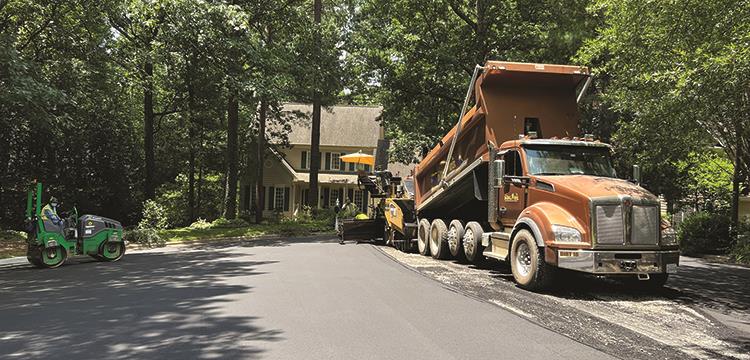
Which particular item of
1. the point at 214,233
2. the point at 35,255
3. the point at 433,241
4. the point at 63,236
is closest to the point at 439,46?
the point at 433,241

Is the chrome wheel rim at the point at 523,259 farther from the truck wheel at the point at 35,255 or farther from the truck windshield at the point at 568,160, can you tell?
the truck wheel at the point at 35,255

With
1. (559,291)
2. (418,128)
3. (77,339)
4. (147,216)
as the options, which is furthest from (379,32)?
(77,339)

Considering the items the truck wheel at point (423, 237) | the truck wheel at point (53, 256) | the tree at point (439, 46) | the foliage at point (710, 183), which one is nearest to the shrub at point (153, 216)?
the truck wheel at point (53, 256)

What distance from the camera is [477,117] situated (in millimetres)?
11797

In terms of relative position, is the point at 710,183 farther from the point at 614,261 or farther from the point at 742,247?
the point at 614,261

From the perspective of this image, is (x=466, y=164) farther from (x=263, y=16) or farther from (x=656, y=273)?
(x=263, y=16)

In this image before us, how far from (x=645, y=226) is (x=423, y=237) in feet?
23.1

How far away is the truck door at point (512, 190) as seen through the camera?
406 inches

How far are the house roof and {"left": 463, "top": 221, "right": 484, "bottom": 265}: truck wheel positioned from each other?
28.5 m

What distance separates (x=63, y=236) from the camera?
12.8 metres

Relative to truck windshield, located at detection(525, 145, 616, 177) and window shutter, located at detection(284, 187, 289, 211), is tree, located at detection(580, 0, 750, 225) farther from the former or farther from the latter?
window shutter, located at detection(284, 187, 289, 211)

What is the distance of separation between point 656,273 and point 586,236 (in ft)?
4.38

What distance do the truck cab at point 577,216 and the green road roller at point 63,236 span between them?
9816 mm

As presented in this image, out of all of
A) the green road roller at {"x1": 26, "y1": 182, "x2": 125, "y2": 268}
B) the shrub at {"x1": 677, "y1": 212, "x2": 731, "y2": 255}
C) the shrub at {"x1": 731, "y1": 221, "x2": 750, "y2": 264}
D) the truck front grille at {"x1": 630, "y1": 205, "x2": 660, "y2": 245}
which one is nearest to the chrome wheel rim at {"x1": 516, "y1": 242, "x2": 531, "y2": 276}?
the truck front grille at {"x1": 630, "y1": 205, "x2": 660, "y2": 245}
